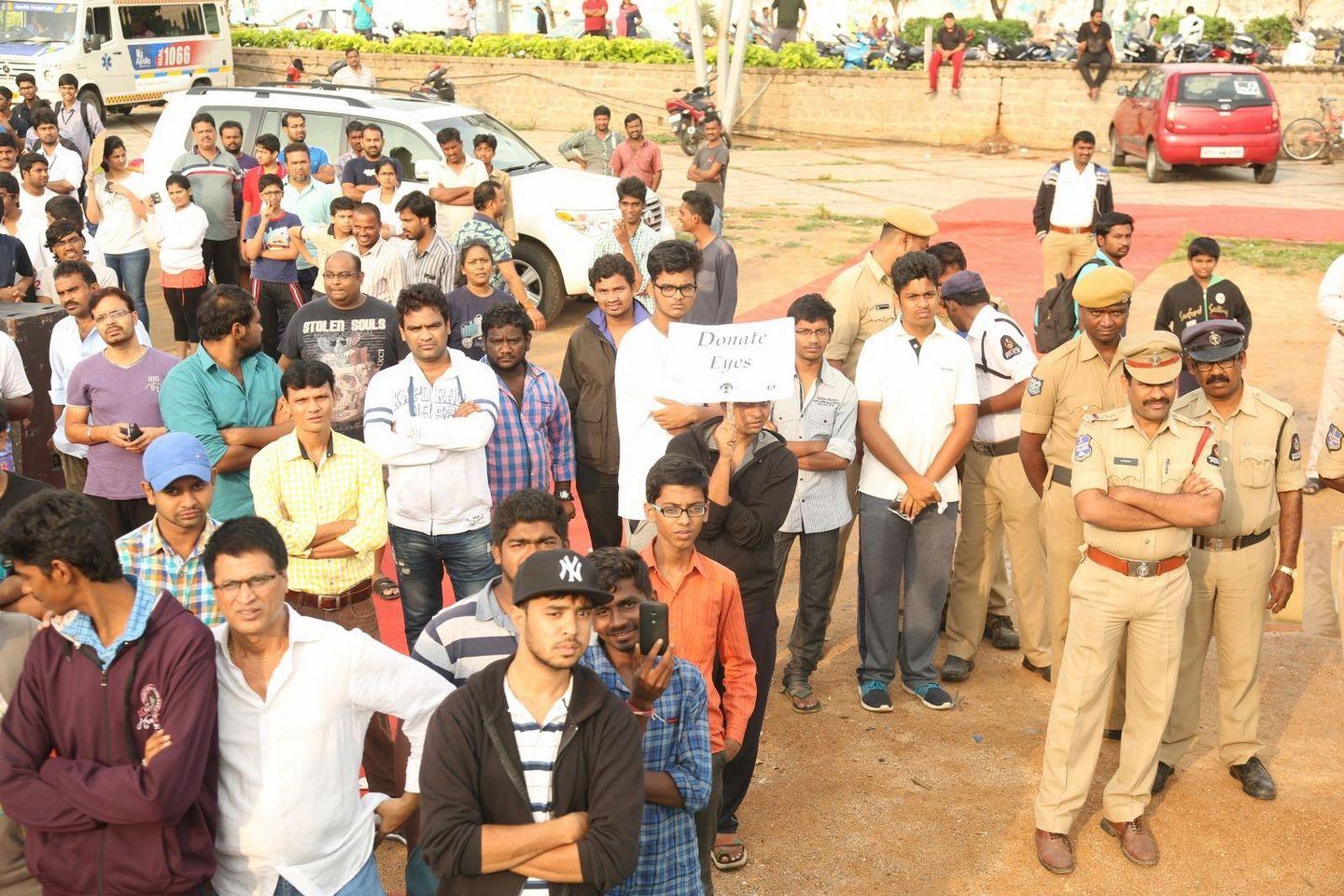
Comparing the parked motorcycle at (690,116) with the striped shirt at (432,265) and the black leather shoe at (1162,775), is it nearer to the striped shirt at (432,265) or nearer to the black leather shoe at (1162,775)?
the striped shirt at (432,265)

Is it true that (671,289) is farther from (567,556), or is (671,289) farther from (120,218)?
(120,218)

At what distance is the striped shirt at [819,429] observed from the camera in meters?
6.48

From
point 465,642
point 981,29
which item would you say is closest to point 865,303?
point 465,642

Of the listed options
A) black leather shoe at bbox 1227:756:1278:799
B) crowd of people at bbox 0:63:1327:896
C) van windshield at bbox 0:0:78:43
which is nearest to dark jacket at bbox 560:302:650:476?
crowd of people at bbox 0:63:1327:896

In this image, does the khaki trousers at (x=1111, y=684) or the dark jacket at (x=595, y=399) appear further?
the dark jacket at (x=595, y=399)

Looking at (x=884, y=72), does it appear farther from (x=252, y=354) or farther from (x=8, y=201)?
(x=252, y=354)

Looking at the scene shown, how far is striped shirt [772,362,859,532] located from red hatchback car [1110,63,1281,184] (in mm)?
17630

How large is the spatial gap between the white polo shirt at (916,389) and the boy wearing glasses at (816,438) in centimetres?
16

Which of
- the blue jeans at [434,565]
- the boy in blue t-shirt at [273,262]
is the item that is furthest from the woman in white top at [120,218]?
the blue jeans at [434,565]

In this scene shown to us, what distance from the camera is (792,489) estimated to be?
551cm

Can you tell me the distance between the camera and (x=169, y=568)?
16.2ft

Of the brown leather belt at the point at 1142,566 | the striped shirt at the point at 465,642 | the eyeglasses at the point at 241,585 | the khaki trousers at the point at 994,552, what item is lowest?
the khaki trousers at the point at 994,552

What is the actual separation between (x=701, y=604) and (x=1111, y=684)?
1.94 metres

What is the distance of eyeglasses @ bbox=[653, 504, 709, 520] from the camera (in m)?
4.67
